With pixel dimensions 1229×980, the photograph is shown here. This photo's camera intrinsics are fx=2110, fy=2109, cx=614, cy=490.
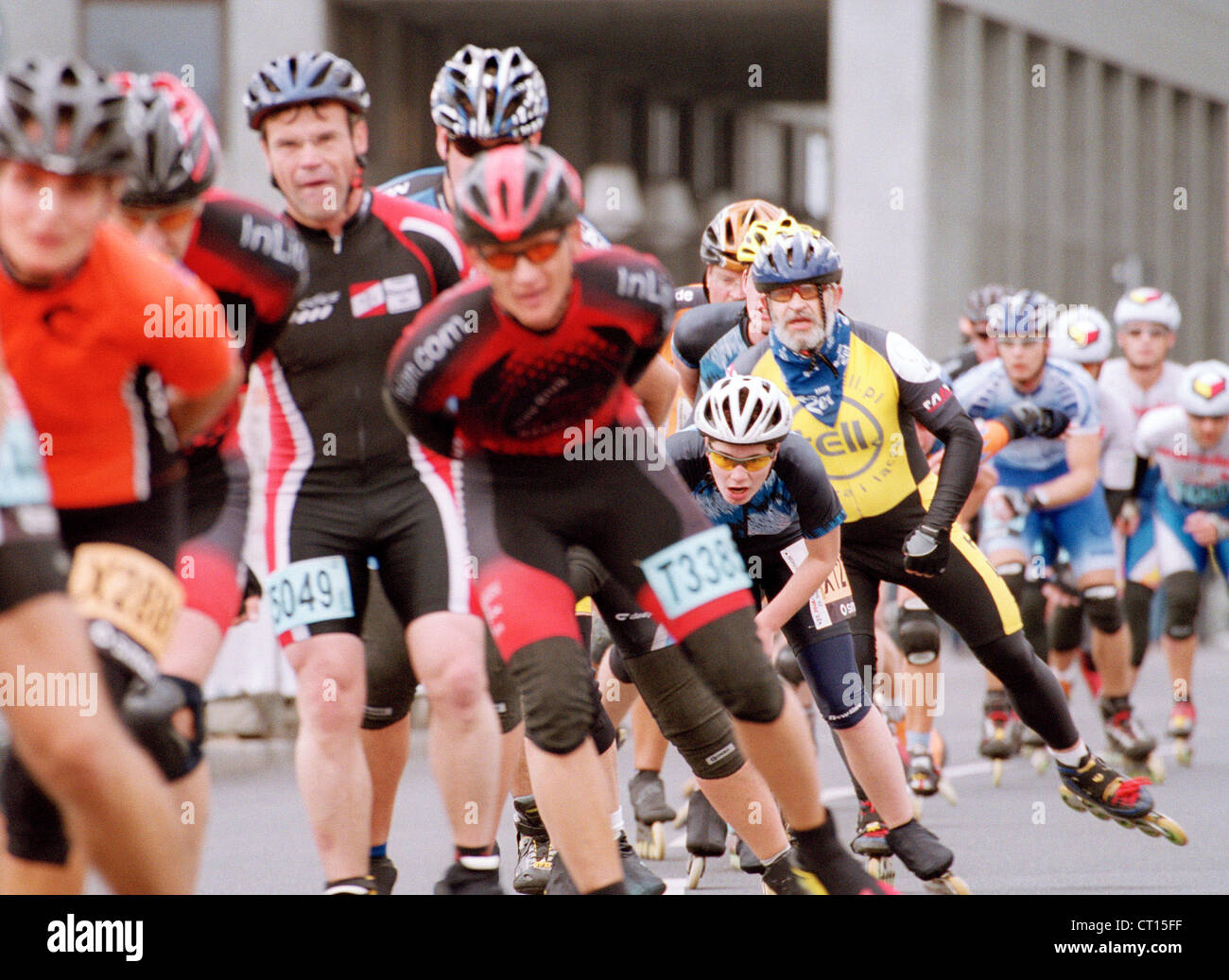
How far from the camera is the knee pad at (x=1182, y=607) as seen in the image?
498 inches

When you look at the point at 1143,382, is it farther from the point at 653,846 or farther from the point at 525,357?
the point at 525,357

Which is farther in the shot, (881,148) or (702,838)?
(881,148)

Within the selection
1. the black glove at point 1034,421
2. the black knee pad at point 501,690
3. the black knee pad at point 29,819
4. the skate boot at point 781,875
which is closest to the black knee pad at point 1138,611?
the black glove at point 1034,421

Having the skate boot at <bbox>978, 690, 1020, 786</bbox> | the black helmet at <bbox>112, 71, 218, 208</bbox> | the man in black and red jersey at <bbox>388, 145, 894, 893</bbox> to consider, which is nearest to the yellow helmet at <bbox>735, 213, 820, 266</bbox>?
the man in black and red jersey at <bbox>388, 145, 894, 893</bbox>

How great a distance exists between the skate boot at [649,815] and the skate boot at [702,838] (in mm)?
784

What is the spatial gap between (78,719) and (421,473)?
84.3 inches

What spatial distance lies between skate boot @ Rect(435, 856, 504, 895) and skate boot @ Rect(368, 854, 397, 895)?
50cm

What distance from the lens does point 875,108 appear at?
26797 mm

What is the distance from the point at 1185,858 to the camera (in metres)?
8.41

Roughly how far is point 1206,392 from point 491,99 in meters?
6.73

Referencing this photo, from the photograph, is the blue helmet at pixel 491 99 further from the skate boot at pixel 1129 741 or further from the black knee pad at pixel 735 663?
the skate boot at pixel 1129 741

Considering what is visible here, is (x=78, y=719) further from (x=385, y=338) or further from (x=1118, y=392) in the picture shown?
(x=1118, y=392)

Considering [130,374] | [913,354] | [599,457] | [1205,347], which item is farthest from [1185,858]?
[1205,347]

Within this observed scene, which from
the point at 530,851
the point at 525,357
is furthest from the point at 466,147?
the point at 530,851
